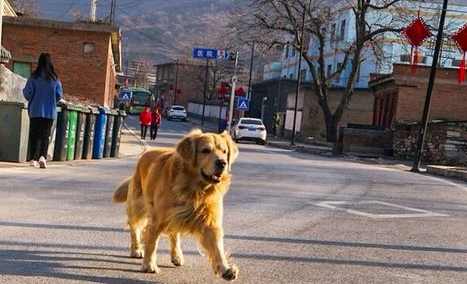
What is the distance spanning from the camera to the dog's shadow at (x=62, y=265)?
537cm

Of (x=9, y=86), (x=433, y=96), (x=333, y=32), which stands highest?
(x=333, y=32)

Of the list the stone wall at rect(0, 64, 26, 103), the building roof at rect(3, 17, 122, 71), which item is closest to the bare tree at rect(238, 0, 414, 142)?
the building roof at rect(3, 17, 122, 71)

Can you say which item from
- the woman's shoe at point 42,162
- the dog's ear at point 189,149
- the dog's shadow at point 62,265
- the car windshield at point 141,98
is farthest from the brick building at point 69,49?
the car windshield at point 141,98

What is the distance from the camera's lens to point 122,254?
20.6ft

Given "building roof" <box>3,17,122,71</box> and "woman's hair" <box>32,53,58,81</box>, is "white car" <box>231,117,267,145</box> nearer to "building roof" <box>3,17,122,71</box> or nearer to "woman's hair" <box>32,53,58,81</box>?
"building roof" <box>3,17,122,71</box>

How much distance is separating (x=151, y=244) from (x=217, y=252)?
684 millimetres

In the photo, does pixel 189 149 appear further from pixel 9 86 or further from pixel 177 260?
pixel 9 86

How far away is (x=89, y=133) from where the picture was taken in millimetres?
17453

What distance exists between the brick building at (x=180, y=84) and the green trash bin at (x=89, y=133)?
94.4 meters

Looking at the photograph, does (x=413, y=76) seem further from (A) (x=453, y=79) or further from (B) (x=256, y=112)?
(B) (x=256, y=112)

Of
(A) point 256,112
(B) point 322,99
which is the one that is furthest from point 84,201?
(A) point 256,112

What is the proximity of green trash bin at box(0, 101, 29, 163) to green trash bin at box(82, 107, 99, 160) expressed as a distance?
352 cm

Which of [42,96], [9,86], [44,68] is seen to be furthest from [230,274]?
[9,86]

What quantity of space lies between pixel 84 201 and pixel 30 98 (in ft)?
11.7
